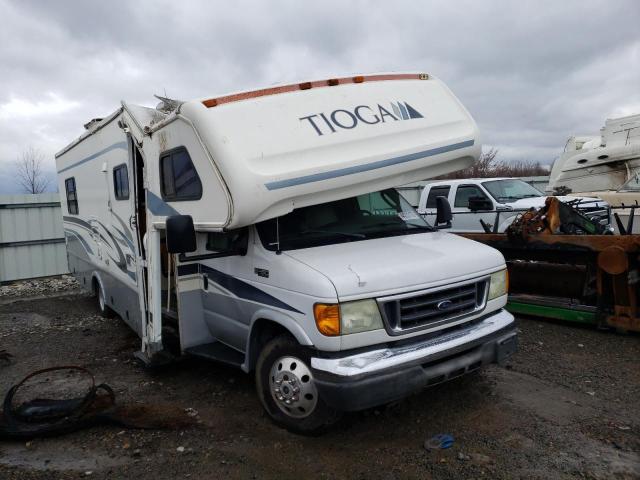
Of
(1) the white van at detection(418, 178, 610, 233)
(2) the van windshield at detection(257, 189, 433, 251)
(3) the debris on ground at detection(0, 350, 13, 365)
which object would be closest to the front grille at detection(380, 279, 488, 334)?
(2) the van windshield at detection(257, 189, 433, 251)

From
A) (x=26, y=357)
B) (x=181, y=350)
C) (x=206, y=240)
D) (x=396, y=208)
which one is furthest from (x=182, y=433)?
(x=26, y=357)

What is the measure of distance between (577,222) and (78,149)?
291 inches

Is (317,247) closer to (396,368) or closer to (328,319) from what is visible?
(328,319)

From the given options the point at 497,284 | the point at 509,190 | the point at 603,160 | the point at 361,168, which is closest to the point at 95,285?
the point at 361,168

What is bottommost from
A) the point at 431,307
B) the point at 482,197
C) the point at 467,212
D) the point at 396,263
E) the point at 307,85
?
the point at 431,307

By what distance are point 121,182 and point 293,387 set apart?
11.6 ft

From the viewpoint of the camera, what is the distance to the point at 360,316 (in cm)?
351

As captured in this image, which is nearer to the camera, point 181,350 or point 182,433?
point 182,433

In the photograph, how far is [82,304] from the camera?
984cm

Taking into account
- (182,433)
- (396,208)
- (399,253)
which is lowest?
(182,433)

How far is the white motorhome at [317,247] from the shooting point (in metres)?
3.55

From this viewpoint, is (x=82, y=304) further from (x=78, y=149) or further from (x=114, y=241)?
(x=114, y=241)

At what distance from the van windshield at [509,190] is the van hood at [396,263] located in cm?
677

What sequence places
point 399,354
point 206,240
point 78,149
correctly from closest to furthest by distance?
point 399,354, point 206,240, point 78,149
